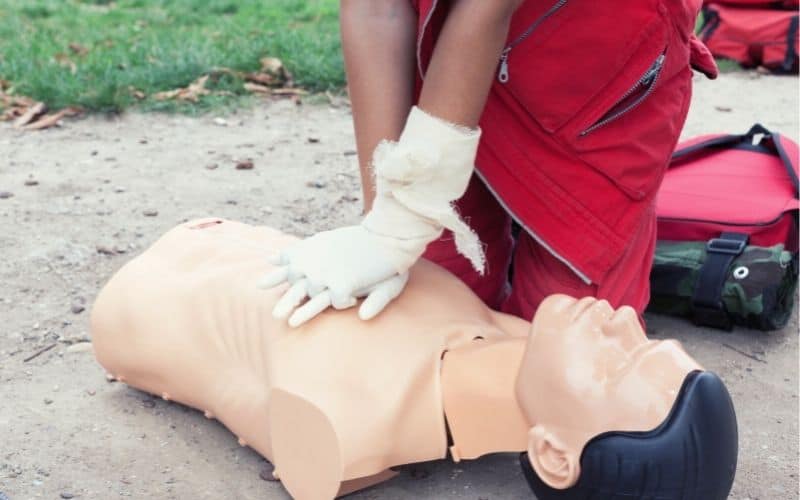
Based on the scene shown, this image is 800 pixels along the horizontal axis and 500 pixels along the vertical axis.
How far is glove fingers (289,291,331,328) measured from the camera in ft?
4.27

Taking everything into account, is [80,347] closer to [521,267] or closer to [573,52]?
[521,267]

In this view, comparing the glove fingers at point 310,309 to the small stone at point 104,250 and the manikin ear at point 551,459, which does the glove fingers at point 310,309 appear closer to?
the manikin ear at point 551,459

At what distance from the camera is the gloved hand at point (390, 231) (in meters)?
1.28

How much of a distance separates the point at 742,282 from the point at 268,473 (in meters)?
0.95

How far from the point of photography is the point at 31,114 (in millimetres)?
2926

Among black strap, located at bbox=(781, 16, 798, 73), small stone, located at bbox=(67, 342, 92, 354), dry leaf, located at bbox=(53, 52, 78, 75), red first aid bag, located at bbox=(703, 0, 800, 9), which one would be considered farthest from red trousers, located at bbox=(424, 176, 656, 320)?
red first aid bag, located at bbox=(703, 0, 800, 9)

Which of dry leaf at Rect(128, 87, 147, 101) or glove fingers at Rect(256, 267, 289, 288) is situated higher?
glove fingers at Rect(256, 267, 289, 288)

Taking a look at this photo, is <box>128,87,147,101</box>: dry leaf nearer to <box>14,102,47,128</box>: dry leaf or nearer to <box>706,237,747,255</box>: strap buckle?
<box>14,102,47,128</box>: dry leaf

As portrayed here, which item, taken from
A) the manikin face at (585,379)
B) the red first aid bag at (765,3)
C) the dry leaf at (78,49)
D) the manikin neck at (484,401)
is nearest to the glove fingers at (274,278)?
the manikin neck at (484,401)

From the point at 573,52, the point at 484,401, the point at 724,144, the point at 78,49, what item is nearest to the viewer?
the point at 484,401

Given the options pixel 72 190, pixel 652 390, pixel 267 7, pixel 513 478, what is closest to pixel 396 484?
pixel 513 478

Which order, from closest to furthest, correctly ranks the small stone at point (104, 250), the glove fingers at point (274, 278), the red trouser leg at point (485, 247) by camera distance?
the glove fingers at point (274, 278) < the red trouser leg at point (485, 247) < the small stone at point (104, 250)

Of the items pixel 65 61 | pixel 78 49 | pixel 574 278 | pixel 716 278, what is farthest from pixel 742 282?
pixel 78 49

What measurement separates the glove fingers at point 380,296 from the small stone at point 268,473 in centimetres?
25
